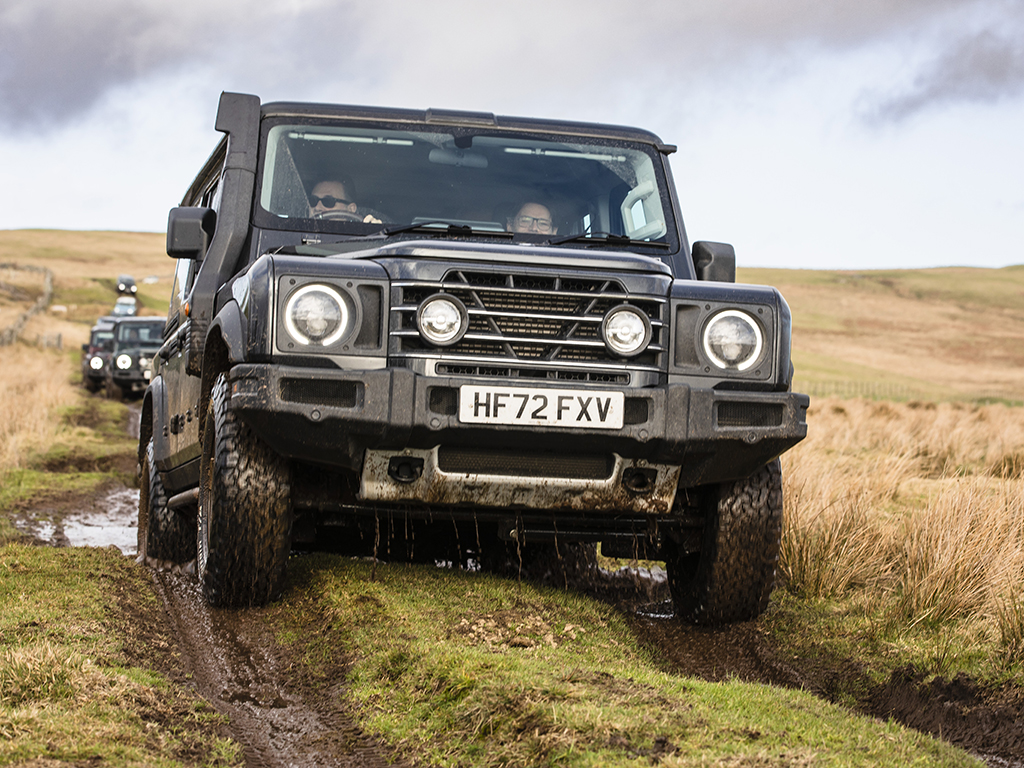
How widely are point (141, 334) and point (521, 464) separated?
76.4 feet

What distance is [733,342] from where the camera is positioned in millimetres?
4418

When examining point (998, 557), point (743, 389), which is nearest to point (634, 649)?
point (743, 389)

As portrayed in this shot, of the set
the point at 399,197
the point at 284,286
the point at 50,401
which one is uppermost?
the point at 399,197

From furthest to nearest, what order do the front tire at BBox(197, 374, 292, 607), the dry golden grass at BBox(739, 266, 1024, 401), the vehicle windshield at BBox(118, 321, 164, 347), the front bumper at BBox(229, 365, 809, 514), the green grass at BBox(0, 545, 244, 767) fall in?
the dry golden grass at BBox(739, 266, 1024, 401) → the vehicle windshield at BBox(118, 321, 164, 347) → the front tire at BBox(197, 374, 292, 607) → the front bumper at BBox(229, 365, 809, 514) → the green grass at BBox(0, 545, 244, 767)

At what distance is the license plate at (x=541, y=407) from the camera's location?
13.6 ft

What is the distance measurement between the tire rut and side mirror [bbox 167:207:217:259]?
64.8 inches

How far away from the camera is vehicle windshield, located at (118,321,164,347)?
82.9 feet

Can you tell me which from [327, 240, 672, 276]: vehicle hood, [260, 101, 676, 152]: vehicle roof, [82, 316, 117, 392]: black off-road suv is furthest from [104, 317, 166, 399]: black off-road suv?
[327, 240, 672, 276]: vehicle hood

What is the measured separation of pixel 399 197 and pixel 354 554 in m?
1.99

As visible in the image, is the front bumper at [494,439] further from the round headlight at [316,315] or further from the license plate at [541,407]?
the round headlight at [316,315]

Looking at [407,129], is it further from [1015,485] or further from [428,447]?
[1015,485]

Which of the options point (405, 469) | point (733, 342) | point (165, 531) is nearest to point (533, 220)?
point (733, 342)

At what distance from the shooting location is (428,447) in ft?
14.0

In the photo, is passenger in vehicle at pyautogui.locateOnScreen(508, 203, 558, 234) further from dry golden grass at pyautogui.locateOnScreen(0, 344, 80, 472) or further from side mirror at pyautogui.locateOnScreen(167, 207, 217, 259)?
dry golden grass at pyautogui.locateOnScreen(0, 344, 80, 472)
